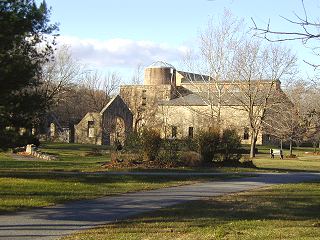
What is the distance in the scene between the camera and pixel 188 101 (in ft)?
259

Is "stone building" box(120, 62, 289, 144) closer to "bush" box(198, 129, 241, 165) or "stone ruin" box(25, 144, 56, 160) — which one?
"stone ruin" box(25, 144, 56, 160)

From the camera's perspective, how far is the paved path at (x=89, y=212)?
9.94 metres

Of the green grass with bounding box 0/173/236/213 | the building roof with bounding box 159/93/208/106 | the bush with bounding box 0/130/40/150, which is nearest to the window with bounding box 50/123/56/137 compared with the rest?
the building roof with bounding box 159/93/208/106

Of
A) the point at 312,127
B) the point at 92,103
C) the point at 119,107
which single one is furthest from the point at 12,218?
the point at 92,103

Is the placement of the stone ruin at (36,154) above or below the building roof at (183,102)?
below

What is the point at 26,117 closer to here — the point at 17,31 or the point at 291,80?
the point at 17,31

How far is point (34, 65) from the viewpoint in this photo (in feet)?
57.5

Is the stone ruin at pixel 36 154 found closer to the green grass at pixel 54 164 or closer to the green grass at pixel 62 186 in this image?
the green grass at pixel 54 164

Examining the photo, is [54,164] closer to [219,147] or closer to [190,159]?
[190,159]

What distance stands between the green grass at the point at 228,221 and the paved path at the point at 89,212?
586 millimetres

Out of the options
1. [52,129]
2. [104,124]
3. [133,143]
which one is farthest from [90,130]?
[133,143]

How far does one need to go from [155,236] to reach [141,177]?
11.8 meters

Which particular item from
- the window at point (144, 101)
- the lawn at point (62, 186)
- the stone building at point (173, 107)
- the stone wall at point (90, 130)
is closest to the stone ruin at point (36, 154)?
the stone building at point (173, 107)

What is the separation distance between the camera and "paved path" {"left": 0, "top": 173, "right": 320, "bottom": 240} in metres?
9.94
